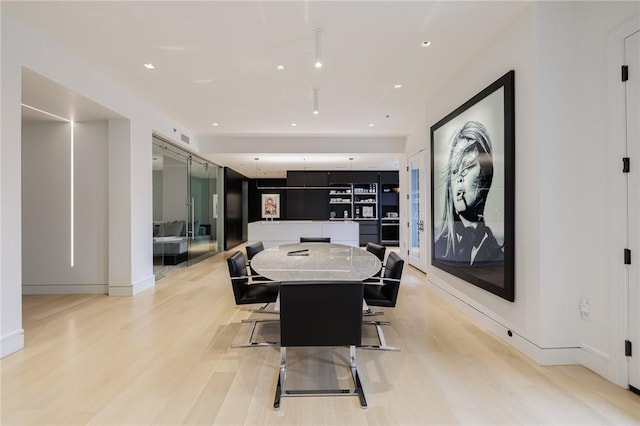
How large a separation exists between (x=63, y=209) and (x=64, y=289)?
1.21 meters

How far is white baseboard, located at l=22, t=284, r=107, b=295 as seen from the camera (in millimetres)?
4773

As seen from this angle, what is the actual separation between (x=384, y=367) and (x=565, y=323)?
60.1 inches

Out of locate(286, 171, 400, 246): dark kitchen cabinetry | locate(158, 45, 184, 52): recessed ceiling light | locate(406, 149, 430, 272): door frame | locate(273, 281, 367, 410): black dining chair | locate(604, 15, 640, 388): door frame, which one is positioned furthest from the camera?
locate(286, 171, 400, 246): dark kitchen cabinetry

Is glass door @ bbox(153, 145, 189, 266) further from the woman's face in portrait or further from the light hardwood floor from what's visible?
the woman's face in portrait

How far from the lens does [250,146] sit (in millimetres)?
7492

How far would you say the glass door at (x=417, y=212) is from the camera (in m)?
6.40

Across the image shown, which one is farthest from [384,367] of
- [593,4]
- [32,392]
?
[593,4]

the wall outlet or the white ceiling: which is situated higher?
the white ceiling

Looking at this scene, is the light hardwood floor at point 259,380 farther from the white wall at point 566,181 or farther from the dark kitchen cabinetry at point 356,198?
the dark kitchen cabinetry at point 356,198

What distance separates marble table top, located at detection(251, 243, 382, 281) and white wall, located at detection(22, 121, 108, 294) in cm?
307

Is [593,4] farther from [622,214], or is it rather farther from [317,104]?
[317,104]

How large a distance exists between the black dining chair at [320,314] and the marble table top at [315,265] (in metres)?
0.30

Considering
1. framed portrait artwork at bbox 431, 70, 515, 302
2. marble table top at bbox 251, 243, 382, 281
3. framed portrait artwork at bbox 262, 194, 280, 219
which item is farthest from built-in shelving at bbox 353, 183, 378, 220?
marble table top at bbox 251, 243, 382, 281

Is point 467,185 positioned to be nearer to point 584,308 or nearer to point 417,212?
point 584,308
